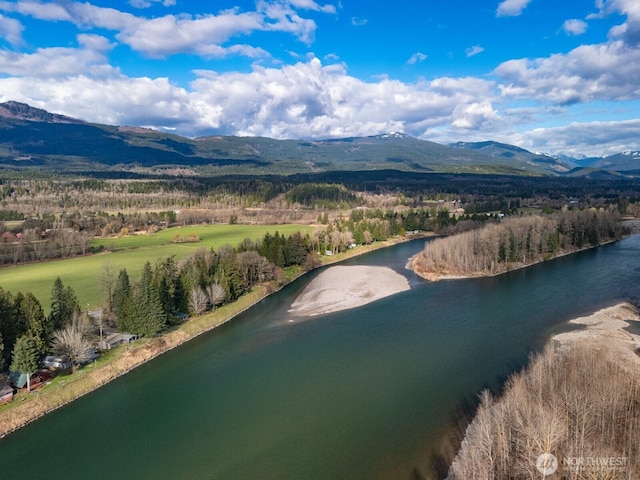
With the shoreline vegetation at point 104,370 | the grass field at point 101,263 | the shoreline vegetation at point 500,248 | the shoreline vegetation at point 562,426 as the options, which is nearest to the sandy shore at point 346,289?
the shoreline vegetation at point 500,248

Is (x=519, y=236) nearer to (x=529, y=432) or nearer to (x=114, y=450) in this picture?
(x=529, y=432)

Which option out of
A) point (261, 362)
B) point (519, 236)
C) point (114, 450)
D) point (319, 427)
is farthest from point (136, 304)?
point (519, 236)

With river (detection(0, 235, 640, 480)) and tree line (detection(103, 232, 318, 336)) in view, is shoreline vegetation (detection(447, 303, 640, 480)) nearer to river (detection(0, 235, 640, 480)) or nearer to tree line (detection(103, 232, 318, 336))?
river (detection(0, 235, 640, 480))

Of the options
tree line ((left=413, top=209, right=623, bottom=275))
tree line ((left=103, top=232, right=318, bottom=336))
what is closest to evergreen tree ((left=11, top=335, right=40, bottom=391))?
tree line ((left=103, top=232, right=318, bottom=336))

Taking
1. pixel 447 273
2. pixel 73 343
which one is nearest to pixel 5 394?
pixel 73 343

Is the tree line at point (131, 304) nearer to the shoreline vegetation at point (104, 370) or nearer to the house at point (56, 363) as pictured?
the house at point (56, 363)
